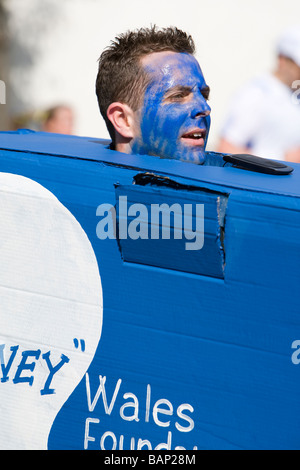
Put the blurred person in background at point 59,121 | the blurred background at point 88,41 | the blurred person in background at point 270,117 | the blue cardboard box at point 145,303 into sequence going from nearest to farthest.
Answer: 1. the blue cardboard box at point 145,303
2. the blurred person in background at point 270,117
3. the blurred person in background at point 59,121
4. the blurred background at point 88,41

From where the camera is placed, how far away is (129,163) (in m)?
1.64

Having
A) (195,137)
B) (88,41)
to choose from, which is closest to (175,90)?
(195,137)

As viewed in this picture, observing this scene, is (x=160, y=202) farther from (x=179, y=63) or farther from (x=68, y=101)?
(x=68, y=101)

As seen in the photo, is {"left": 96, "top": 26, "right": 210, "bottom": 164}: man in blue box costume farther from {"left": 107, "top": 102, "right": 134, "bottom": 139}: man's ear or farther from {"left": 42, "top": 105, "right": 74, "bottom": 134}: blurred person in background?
{"left": 42, "top": 105, "right": 74, "bottom": 134}: blurred person in background

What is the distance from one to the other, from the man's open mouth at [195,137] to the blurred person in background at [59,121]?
86.7 inches

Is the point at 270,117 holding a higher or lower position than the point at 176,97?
higher

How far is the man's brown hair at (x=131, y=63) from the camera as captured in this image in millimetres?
1981

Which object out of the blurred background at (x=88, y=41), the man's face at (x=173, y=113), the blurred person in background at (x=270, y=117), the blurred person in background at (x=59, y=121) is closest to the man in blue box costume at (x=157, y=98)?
the man's face at (x=173, y=113)

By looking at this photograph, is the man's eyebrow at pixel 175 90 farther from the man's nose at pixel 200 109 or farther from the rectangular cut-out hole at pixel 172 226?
the rectangular cut-out hole at pixel 172 226

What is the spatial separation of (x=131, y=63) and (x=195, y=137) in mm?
268

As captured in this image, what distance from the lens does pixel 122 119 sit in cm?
202

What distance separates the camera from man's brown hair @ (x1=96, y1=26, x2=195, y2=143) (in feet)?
6.50

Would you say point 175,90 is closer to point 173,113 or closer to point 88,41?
point 173,113

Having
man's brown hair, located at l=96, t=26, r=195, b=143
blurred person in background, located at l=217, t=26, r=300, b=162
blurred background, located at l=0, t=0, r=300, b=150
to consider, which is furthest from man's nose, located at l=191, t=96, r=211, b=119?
blurred background, located at l=0, t=0, r=300, b=150
